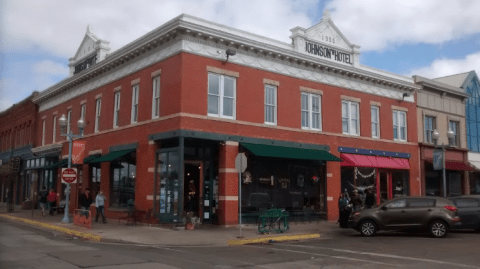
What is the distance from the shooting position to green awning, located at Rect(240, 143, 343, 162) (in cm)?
2097

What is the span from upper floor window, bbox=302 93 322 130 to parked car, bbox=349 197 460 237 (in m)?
7.53

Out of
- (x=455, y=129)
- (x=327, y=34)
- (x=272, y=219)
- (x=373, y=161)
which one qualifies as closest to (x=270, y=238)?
(x=272, y=219)

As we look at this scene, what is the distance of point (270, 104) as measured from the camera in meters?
23.0

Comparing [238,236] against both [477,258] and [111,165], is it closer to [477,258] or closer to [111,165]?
[477,258]

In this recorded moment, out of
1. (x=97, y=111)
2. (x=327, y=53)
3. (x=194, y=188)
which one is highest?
(x=327, y=53)

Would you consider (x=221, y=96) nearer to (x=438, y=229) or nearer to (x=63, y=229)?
(x=63, y=229)

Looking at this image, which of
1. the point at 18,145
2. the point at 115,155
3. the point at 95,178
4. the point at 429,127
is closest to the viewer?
the point at 115,155

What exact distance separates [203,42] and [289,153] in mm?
6823

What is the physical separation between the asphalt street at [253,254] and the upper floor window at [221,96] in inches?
302

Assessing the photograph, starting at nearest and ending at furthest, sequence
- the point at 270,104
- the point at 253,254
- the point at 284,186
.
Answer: the point at 253,254 < the point at 270,104 < the point at 284,186

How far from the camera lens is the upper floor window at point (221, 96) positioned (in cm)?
2084

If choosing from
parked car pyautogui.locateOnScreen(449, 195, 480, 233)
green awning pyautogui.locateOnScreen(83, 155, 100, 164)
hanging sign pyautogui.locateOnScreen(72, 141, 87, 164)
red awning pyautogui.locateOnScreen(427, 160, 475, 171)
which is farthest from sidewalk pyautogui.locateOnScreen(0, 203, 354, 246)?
red awning pyautogui.locateOnScreen(427, 160, 475, 171)

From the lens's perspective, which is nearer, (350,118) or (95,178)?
(95,178)

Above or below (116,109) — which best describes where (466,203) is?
below
